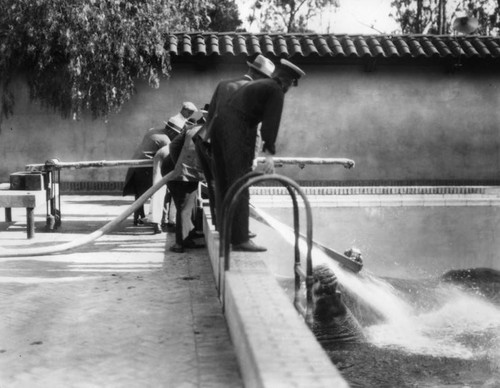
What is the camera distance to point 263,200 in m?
10.6

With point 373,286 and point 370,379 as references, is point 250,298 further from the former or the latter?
point 373,286

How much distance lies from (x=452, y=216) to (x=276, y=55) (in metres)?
5.45

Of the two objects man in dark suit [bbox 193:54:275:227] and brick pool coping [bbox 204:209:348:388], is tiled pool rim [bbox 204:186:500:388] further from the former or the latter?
man in dark suit [bbox 193:54:275:227]

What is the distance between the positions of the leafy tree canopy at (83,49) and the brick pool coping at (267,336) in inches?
380

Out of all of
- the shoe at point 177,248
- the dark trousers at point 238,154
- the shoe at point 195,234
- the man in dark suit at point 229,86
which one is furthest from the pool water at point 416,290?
the man in dark suit at point 229,86

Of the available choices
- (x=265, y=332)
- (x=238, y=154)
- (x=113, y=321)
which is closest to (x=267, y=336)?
(x=265, y=332)

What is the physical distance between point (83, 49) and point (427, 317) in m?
8.30

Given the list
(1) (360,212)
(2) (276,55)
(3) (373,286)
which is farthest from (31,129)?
(3) (373,286)

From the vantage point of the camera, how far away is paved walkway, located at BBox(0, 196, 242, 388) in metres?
3.63

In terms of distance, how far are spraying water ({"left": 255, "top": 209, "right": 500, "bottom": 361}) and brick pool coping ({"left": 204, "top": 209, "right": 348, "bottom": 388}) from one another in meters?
2.71

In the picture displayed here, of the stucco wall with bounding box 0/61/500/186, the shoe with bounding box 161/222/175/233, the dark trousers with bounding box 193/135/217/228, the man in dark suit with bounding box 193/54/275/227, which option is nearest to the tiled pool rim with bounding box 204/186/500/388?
the dark trousers with bounding box 193/135/217/228

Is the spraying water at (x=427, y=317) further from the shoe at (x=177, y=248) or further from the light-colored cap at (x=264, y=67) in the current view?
the light-colored cap at (x=264, y=67)

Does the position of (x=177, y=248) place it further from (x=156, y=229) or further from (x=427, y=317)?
(x=427, y=317)

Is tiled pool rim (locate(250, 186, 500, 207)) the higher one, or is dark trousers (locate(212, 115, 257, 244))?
dark trousers (locate(212, 115, 257, 244))
